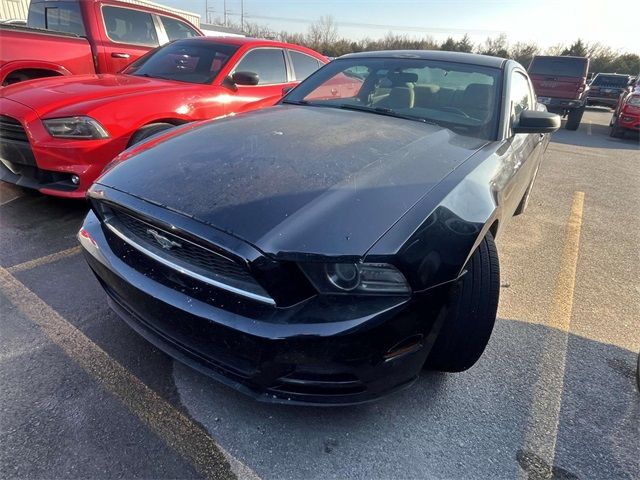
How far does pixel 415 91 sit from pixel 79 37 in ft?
16.6

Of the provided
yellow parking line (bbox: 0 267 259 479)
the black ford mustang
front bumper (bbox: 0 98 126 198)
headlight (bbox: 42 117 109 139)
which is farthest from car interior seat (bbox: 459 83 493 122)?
headlight (bbox: 42 117 109 139)

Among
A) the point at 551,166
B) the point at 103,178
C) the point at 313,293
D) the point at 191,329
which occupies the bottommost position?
the point at 551,166

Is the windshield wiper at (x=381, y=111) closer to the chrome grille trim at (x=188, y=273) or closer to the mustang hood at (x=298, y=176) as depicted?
the mustang hood at (x=298, y=176)

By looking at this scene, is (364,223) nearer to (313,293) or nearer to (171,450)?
(313,293)

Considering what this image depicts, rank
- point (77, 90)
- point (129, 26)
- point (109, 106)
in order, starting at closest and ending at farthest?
point (109, 106) < point (77, 90) < point (129, 26)

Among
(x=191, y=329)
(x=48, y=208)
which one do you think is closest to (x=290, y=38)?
(x=48, y=208)

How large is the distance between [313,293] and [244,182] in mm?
587

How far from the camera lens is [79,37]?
5555 mm

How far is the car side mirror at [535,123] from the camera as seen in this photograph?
2.60 metres

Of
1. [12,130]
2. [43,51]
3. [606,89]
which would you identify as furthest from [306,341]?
[606,89]

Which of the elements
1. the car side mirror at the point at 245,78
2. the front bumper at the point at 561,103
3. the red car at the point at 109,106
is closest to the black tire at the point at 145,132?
the red car at the point at 109,106

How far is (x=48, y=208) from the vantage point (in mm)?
3795

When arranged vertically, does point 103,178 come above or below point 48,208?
above

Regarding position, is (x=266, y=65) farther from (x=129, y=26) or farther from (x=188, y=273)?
(x=188, y=273)
